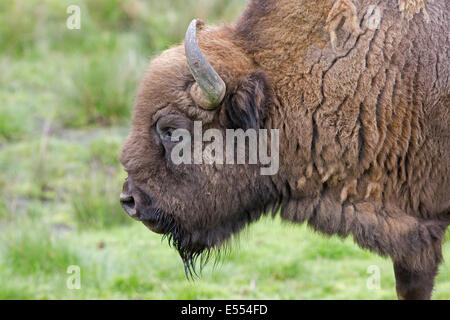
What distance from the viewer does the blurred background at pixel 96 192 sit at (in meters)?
6.36

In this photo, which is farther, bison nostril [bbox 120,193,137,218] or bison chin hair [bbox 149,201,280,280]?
bison chin hair [bbox 149,201,280,280]

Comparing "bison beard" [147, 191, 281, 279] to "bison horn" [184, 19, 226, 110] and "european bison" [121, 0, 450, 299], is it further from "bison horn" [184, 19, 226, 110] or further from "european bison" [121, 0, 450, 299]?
"bison horn" [184, 19, 226, 110]

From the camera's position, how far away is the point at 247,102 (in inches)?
176

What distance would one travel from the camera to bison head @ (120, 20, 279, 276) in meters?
4.52

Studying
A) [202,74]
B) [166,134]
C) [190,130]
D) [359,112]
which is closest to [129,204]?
[166,134]

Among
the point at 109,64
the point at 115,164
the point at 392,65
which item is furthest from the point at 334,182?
the point at 109,64

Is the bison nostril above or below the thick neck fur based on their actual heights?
below

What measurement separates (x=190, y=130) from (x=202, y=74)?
41cm

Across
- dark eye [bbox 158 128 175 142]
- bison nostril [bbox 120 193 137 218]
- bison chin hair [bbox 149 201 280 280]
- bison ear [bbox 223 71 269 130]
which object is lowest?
bison chin hair [bbox 149 201 280 280]

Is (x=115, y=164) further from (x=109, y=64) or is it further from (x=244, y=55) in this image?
(x=244, y=55)

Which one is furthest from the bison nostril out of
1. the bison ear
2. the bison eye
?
the bison ear

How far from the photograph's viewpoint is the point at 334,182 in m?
4.67

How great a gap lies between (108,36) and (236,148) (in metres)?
7.17

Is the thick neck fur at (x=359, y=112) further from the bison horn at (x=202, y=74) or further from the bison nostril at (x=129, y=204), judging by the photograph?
the bison nostril at (x=129, y=204)
